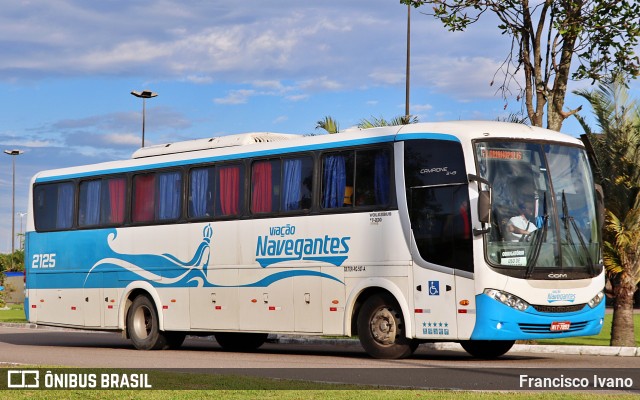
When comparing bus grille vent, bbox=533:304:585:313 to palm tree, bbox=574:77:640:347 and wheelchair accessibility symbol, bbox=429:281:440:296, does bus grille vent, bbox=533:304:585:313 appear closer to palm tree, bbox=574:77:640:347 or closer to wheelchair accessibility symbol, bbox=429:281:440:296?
wheelchair accessibility symbol, bbox=429:281:440:296

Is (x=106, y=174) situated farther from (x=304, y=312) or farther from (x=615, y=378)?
(x=615, y=378)

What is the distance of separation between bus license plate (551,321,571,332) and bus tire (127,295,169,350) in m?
8.62

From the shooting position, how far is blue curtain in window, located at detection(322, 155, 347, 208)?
19.1m

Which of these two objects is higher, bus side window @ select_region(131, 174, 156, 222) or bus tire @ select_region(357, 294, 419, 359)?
bus side window @ select_region(131, 174, 156, 222)

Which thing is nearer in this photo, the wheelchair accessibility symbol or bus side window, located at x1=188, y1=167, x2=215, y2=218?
the wheelchair accessibility symbol

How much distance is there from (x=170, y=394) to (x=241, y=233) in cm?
882

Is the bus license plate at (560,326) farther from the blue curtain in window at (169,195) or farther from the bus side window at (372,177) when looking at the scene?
the blue curtain in window at (169,195)

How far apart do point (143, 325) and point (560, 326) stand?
30.3 feet

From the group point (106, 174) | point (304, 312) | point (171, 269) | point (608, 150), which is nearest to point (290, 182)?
point (304, 312)

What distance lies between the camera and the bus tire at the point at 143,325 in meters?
22.7

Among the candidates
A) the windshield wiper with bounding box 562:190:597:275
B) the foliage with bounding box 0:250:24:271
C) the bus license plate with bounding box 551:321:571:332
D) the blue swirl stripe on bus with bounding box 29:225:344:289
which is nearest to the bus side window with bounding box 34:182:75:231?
the blue swirl stripe on bus with bounding box 29:225:344:289

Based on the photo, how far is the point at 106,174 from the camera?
24062 mm

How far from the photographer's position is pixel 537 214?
17203 millimetres

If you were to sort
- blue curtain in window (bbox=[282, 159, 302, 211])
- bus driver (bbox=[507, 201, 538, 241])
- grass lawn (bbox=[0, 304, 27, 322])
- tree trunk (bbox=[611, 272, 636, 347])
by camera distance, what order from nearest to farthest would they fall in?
1. bus driver (bbox=[507, 201, 538, 241])
2. blue curtain in window (bbox=[282, 159, 302, 211])
3. tree trunk (bbox=[611, 272, 636, 347])
4. grass lawn (bbox=[0, 304, 27, 322])
